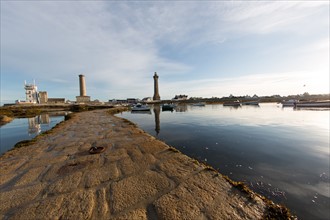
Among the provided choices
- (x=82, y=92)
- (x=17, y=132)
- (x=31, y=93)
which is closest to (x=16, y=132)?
(x=17, y=132)

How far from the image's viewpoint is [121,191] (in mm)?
3748


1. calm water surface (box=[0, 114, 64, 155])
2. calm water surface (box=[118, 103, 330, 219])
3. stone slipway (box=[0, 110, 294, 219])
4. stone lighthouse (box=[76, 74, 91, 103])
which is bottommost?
calm water surface (box=[118, 103, 330, 219])

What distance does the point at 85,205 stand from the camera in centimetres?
326

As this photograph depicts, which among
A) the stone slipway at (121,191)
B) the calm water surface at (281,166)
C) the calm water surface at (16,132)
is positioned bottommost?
the calm water surface at (281,166)

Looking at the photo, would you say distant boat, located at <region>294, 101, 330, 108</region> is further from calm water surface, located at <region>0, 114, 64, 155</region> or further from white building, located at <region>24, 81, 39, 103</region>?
white building, located at <region>24, 81, 39, 103</region>

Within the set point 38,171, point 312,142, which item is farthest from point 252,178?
point 312,142

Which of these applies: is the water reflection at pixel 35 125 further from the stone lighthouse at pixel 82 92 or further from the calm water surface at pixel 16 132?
the stone lighthouse at pixel 82 92

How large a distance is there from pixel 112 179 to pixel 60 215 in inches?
59.7

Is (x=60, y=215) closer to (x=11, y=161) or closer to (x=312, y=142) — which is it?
(x=11, y=161)

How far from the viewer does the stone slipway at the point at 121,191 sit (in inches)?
120

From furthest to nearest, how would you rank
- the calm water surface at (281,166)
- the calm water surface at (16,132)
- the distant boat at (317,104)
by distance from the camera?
the distant boat at (317,104) < the calm water surface at (16,132) < the calm water surface at (281,166)

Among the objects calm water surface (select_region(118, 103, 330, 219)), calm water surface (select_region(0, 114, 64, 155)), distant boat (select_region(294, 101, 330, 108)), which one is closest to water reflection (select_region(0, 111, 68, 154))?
calm water surface (select_region(0, 114, 64, 155))

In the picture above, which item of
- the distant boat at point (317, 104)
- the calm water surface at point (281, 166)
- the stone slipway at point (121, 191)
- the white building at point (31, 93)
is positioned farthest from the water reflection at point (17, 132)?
the white building at point (31, 93)

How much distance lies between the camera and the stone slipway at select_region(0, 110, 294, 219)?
9.96 feet
